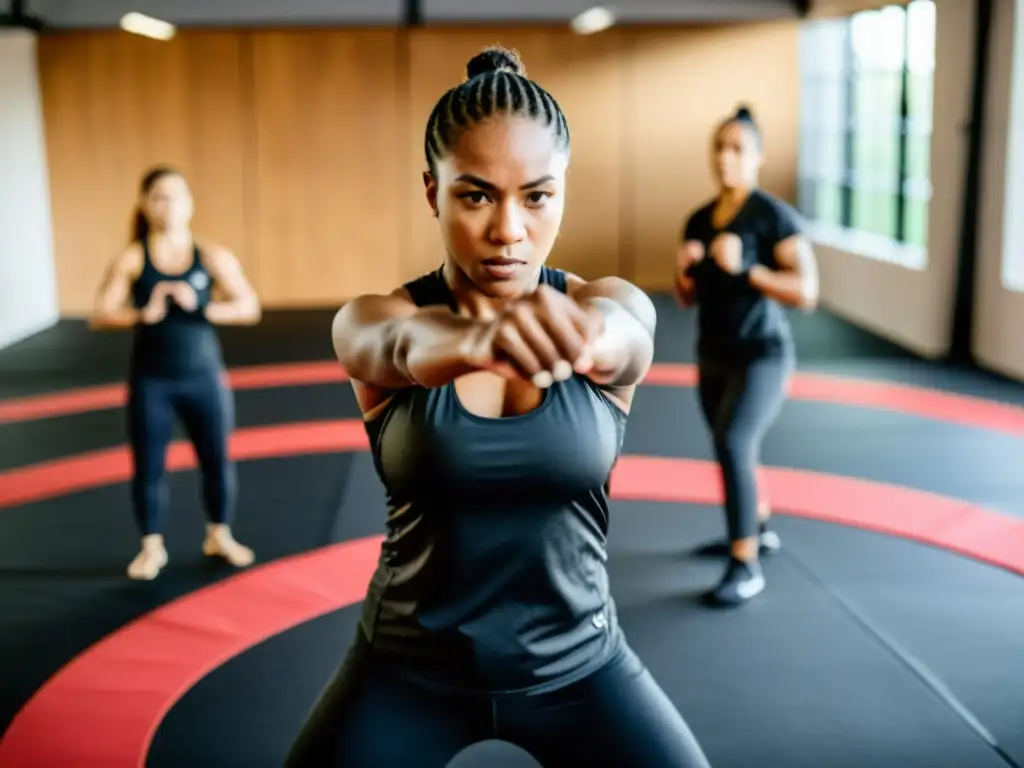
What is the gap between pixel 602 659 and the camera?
1964mm

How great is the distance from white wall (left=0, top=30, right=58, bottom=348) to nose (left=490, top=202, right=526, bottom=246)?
9812mm

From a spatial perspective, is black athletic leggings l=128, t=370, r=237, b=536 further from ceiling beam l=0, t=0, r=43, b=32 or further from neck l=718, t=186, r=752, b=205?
ceiling beam l=0, t=0, r=43, b=32

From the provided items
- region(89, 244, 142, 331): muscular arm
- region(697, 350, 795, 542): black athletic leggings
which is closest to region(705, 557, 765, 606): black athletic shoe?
region(697, 350, 795, 542): black athletic leggings

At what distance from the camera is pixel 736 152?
14.3 ft

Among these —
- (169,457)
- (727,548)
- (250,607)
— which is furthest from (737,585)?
(169,457)

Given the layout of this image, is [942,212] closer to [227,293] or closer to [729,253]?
[729,253]

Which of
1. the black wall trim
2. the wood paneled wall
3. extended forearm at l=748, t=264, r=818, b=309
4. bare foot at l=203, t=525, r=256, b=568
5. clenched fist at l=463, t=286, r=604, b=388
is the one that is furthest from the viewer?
the wood paneled wall

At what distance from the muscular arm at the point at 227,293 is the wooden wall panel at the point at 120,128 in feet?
26.3

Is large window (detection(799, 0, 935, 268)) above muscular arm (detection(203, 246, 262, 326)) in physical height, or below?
above

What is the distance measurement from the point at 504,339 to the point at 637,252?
12.0m

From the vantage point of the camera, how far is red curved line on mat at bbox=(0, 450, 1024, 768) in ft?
11.5

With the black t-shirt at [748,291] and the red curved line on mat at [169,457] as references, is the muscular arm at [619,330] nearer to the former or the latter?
the black t-shirt at [748,291]

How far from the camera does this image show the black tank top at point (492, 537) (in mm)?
1791

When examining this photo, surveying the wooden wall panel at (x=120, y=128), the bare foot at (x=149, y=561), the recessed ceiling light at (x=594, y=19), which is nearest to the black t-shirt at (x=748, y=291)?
the bare foot at (x=149, y=561)
